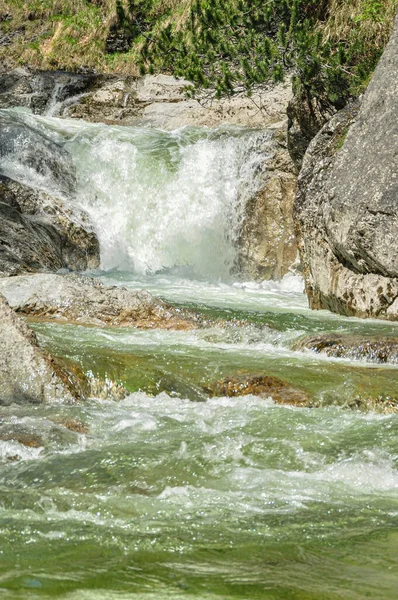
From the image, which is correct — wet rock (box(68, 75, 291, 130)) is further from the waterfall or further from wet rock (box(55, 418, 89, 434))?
wet rock (box(55, 418, 89, 434))

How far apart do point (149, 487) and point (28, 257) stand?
8.39 m

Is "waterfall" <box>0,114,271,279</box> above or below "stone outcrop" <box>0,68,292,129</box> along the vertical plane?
below

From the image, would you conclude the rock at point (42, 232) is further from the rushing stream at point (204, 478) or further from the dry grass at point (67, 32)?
the dry grass at point (67, 32)

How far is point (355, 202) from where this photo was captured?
985 cm

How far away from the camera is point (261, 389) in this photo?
6086 millimetres

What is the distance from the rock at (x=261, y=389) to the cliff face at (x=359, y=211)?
12.1 ft

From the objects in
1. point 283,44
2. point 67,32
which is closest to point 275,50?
point 283,44

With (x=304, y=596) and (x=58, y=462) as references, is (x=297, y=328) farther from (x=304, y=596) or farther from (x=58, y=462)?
(x=304, y=596)

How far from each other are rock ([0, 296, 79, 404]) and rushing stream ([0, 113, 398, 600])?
0.88 ft

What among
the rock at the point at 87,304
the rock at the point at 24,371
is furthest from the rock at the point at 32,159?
the rock at the point at 24,371

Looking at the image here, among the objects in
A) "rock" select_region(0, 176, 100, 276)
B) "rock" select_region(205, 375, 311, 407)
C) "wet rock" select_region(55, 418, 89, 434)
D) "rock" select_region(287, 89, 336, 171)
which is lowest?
"wet rock" select_region(55, 418, 89, 434)

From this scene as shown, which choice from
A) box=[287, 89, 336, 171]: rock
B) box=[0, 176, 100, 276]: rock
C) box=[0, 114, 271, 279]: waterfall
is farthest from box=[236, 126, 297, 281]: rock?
box=[0, 176, 100, 276]: rock

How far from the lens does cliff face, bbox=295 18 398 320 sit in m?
9.59

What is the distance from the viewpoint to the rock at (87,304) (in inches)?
342
